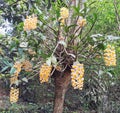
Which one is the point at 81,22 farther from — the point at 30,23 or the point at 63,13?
the point at 30,23

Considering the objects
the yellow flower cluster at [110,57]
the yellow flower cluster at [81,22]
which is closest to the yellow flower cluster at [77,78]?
the yellow flower cluster at [110,57]

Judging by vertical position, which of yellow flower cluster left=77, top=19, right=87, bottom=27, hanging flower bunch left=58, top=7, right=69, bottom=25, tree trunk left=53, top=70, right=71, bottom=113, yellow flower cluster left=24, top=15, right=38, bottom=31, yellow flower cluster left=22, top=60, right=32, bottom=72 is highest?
hanging flower bunch left=58, top=7, right=69, bottom=25

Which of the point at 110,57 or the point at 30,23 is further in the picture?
the point at 30,23

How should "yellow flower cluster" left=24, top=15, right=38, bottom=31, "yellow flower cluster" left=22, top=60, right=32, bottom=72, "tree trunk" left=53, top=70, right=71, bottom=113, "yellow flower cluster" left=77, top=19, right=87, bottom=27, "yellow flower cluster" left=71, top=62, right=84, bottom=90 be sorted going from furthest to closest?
"tree trunk" left=53, top=70, right=71, bottom=113 < "yellow flower cluster" left=22, top=60, right=32, bottom=72 < "yellow flower cluster" left=77, top=19, right=87, bottom=27 < "yellow flower cluster" left=24, top=15, right=38, bottom=31 < "yellow flower cluster" left=71, top=62, right=84, bottom=90

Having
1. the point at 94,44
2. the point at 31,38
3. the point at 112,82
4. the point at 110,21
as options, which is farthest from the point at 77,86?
the point at 112,82

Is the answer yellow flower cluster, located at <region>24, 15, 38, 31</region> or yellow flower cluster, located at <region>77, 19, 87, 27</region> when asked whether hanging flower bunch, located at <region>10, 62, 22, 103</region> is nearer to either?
yellow flower cluster, located at <region>24, 15, 38, 31</region>

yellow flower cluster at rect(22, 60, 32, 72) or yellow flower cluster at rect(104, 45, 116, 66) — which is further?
yellow flower cluster at rect(22, 60, 32, 72)

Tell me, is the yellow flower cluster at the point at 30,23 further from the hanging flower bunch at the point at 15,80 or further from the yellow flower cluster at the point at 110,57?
the yellow flower cluster at the point at 110,57

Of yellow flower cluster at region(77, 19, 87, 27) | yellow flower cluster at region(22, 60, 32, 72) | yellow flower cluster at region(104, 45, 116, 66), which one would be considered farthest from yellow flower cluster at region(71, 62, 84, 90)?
yellow flower cluster at region(22, 60, 32, 72)

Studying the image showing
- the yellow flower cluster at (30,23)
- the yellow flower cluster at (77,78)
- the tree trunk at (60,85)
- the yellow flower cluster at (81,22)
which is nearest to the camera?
the yellow flower cluster at (77,78)

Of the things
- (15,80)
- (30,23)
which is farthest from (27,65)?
(30,23)

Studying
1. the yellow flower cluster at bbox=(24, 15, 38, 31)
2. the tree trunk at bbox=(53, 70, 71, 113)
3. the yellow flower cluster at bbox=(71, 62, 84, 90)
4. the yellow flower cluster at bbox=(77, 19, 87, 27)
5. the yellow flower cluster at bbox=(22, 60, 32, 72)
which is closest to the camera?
the yellow flower cluster at bbox=(71, 62, 84, 90)

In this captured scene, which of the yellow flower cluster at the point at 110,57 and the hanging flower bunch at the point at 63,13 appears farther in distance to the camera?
the hanging flower bunch at the point at 63,13

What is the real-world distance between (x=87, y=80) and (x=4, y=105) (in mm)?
1688
